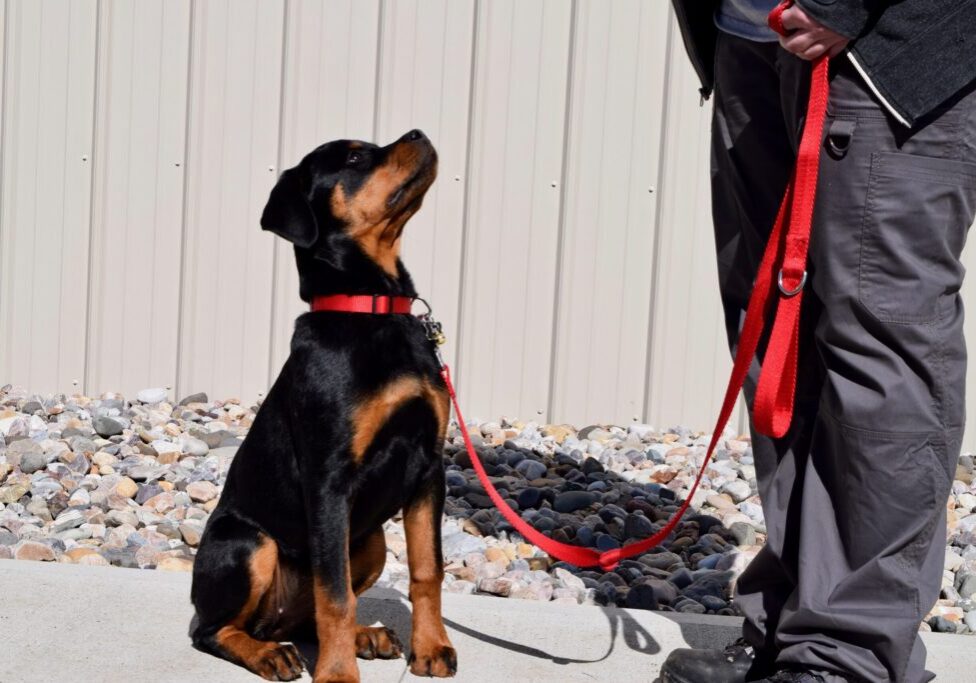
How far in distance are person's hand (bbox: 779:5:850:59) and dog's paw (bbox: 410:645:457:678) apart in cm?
149

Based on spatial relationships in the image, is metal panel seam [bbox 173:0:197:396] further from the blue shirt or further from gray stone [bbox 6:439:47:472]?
the blue shirt

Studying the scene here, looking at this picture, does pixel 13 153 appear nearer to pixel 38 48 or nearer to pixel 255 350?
pixel 38 48

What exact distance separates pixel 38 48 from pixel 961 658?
4.61 m

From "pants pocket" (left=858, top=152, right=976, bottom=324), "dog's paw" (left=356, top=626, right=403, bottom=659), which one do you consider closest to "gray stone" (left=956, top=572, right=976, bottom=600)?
"pants pocket" (left=858, top=152, right=976, bottom=324)

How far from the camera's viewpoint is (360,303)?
2723 millimetres

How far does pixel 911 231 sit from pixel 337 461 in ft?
4.13

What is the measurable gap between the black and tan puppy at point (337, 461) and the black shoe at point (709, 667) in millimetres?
496

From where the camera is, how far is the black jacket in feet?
6.90

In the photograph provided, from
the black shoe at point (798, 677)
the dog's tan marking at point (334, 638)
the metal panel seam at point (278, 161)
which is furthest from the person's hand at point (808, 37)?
the metal panel seam at point (278, 161)

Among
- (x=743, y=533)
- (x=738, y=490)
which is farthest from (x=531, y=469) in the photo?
(x=743, y=533)

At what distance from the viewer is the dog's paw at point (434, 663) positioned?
2.67 metres

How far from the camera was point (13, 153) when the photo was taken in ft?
17.9

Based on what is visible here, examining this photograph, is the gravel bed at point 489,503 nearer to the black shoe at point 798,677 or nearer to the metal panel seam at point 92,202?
the metal panel seam at point 92,202

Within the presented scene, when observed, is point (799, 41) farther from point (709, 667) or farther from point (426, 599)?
point (426, 599)
